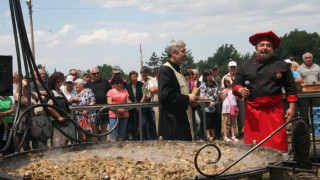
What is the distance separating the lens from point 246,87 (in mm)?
4605

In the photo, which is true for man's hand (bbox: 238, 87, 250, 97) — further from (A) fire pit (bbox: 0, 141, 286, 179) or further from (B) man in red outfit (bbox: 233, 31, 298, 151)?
(A) fire pit (bbox: 0, 141, 286, 179)

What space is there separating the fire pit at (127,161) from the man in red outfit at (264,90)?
905 millimetres

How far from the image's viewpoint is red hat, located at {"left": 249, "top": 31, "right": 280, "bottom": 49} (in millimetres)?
4465

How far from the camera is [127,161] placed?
125 inches

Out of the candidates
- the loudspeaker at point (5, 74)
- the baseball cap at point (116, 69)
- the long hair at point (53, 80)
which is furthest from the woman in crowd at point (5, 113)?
the loudspeaker at point (5, 74)

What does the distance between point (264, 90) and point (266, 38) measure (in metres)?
0.56

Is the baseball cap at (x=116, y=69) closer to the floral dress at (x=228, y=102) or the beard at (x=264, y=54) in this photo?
the floral dress at (x=228, y=102)

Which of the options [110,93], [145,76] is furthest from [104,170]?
[145,76]

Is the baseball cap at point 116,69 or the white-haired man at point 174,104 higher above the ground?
the baseball cap at point 116,69

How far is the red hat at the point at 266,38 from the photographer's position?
4.46 metres

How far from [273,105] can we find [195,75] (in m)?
5.36

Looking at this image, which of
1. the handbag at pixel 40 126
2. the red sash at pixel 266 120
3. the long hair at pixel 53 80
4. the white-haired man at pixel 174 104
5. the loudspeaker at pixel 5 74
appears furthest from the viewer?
the long hair at pixel 53 80

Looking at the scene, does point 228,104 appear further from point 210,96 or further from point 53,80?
point 53,80

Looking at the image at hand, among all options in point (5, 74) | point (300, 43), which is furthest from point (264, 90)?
point (300, 43)
